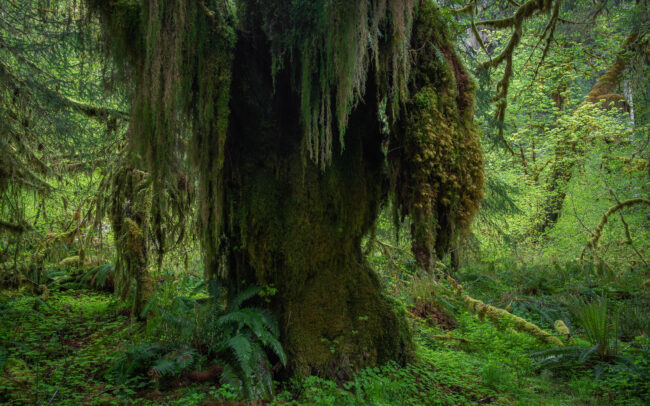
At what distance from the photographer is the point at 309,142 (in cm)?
365

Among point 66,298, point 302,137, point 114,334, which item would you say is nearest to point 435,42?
point 302,137

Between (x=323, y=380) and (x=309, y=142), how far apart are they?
227 cm

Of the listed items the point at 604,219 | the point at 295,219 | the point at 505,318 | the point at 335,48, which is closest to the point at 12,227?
the point at 295,219

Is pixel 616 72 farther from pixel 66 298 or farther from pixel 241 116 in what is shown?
pixel 66 298

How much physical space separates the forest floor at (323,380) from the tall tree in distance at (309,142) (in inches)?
15.6

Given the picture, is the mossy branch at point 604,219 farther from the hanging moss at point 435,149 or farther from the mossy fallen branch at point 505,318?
the hanging moss at point 435,149

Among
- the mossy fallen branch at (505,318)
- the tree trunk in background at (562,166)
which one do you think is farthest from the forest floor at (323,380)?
the tree trunk in background at (562,166)

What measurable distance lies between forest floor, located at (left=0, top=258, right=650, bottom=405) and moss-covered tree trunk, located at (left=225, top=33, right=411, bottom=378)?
0.51m

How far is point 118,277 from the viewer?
20.1 feet

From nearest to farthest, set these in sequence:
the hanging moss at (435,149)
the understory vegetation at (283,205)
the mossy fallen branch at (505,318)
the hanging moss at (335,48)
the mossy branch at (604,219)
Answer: the hanging moss at (335,48) < the understory vegetation at (283,205) < the hanging moss at (435,149) < the mossy fallen branch at (505,318) < the mossy branch at (604,219)

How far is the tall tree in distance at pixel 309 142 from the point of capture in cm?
339

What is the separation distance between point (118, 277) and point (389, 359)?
461cm

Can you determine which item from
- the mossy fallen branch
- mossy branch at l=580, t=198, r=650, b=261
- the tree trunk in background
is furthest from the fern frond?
the tree trunk in background

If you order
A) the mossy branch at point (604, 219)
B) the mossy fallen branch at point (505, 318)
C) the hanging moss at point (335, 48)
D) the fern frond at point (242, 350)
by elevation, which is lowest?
the mossy fallen branch at point (505, 318)
